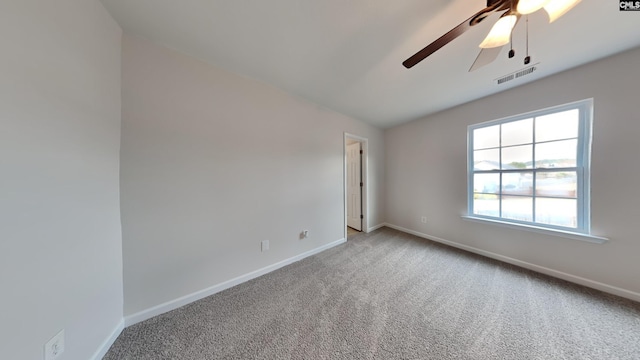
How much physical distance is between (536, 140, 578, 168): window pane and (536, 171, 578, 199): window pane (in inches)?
Result: 4.2

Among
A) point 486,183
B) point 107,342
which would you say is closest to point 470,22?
point 486,183

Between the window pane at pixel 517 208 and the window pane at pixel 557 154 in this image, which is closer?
the window pane at pixel 557 154

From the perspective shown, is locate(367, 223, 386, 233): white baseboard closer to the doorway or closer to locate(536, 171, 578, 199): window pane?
the doorway

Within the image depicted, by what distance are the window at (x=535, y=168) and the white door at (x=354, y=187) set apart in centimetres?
184

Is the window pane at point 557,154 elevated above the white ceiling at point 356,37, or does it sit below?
below

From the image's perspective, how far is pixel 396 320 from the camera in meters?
1.47

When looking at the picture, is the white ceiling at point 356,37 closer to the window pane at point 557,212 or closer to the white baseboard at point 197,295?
the window pane at point 557,212

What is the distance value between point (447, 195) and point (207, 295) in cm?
373

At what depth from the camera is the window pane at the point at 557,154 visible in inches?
77.8

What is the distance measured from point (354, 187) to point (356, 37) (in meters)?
A: 2.76

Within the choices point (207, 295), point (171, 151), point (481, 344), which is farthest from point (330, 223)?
point (171, 151)

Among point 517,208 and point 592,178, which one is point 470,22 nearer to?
point 592,178

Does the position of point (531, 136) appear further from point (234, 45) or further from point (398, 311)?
point (234, 45)

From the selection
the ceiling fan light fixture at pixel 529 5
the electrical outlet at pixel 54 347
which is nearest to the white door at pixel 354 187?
the ceiling fan light fixture at pixel 529 5
